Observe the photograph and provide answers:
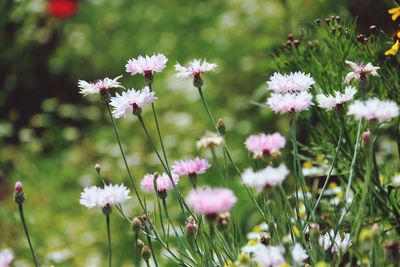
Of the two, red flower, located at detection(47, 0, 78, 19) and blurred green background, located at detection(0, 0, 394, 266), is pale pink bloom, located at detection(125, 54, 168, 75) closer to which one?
blurred green background, located at detection(0, 0, 394, 266)

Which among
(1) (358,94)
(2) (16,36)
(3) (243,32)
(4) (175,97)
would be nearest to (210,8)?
(3) (243,32)

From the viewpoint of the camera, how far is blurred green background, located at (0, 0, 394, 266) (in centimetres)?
265

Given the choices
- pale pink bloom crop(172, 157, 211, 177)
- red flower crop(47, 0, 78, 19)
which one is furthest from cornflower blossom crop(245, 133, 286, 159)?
red flower crop(47, 0, 78, 19)

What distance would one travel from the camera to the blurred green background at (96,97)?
2.65 meters

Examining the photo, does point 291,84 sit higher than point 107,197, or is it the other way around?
point 291,84

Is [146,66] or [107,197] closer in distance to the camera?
[107,197]

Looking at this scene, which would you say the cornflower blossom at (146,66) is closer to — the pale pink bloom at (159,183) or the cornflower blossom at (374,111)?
the pale pink bloom at (159,183)

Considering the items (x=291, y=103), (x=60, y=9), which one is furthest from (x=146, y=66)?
(x=60, y=9)

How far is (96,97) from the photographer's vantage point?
3623mm

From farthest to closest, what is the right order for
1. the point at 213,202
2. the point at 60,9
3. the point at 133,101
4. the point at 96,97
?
the point at 60,9
the point at 96,97
the point at 133,101
the point at 213,202

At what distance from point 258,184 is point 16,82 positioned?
3163mm

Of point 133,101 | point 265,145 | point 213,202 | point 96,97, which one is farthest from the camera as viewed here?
point 96,97

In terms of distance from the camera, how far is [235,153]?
2941 millimetres

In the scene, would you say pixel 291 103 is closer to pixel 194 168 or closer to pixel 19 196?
pixel 194 168
